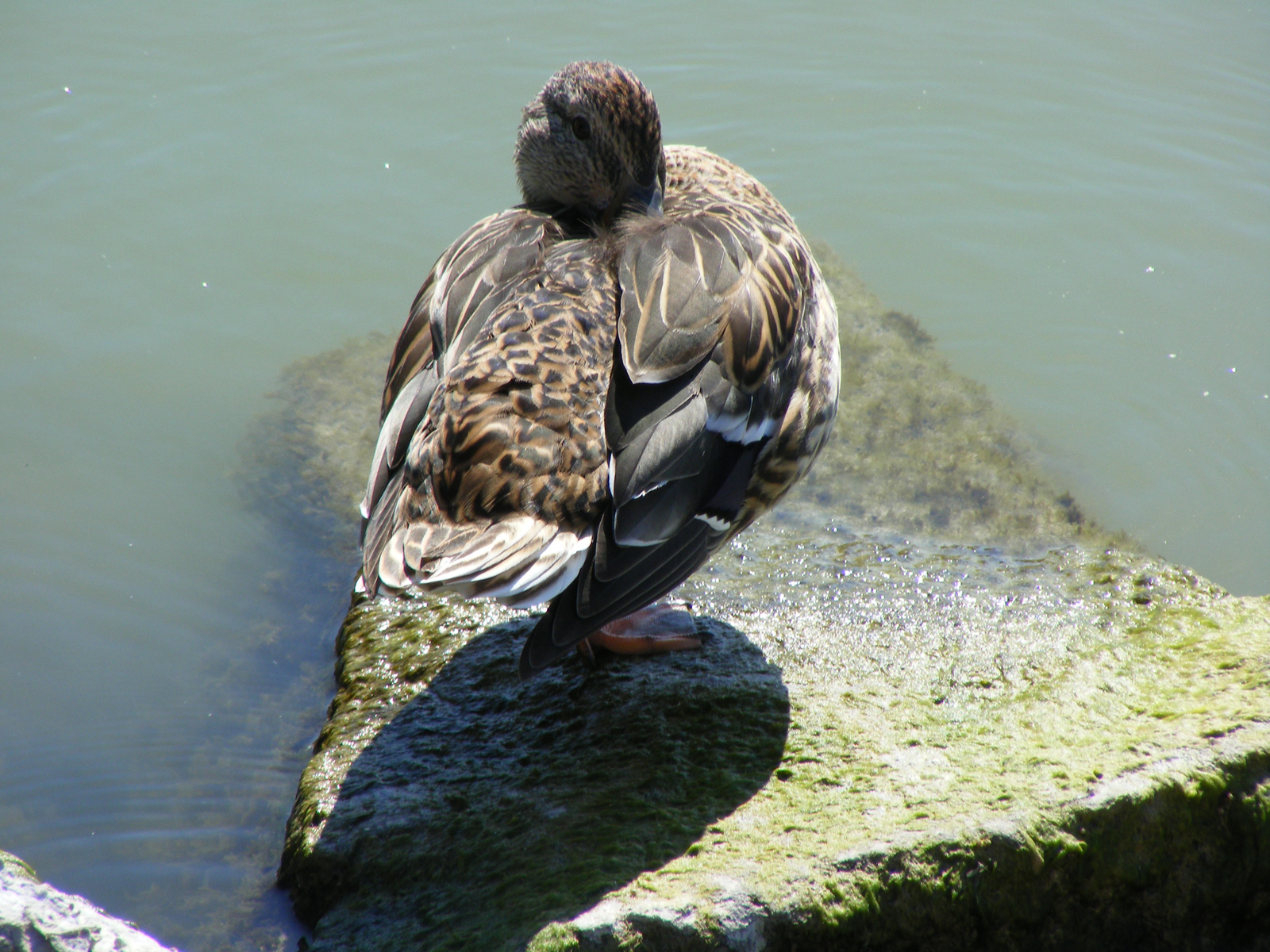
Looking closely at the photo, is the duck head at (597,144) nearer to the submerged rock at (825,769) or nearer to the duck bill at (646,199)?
the duck bill at (646,199)

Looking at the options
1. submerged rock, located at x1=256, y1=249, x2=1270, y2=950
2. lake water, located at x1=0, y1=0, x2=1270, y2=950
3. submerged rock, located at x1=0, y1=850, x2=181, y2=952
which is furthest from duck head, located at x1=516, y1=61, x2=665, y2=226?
submerged rock, located at x1=0, y1=850, x2=181, y2=952

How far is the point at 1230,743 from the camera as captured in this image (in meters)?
2.46

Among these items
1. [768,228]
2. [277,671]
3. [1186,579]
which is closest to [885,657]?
[1186,579]

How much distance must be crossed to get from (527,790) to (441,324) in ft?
4.71

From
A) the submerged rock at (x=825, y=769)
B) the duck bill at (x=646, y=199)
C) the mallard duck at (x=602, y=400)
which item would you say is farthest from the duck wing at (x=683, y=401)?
the submerged rock at (x=825, y=769)

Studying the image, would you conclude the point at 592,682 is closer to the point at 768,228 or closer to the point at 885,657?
the point at 885,657

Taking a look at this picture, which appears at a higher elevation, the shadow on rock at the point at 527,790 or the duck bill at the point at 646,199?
the duck bill at the point at 646,199

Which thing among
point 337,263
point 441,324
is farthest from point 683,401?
point 337,263

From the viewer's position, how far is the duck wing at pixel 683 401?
2.71 m

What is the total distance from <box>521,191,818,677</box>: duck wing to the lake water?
1387mm

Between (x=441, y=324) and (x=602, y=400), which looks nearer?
(x=602, y=400)

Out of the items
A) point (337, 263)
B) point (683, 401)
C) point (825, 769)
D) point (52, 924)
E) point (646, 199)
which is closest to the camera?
point (52, 924)

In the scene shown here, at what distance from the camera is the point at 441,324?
3.31 metres

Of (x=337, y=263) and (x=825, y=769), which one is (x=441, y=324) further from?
(x=337, y=263)
